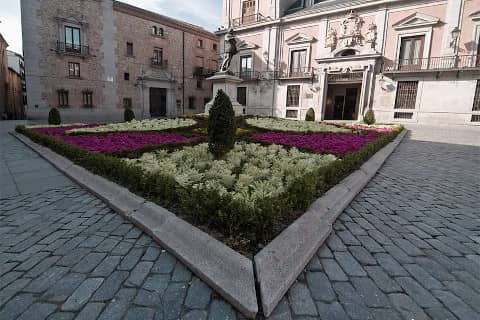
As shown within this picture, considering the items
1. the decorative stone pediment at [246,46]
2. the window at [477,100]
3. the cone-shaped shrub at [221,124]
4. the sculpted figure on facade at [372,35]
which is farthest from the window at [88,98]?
the window at [477,100]

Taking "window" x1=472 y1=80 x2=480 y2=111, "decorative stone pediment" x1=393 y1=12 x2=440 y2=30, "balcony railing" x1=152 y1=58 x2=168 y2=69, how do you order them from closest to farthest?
"window" x1=472 y1=80 x2=480 y2=111
"decorative stone pediment" x1=393 y1=12 x2=440 y2=30
"balcony railing" x1=152 y1=58 x2=168 y2=69

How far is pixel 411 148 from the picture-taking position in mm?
9445

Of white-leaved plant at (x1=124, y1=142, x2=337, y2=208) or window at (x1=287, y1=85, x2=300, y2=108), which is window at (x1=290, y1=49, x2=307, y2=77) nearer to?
window at (x1=287, y1=85, x2=300, y2=108)

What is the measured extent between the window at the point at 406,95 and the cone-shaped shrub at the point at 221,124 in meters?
20.6

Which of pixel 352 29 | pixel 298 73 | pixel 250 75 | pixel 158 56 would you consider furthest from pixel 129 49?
pixel 352 29

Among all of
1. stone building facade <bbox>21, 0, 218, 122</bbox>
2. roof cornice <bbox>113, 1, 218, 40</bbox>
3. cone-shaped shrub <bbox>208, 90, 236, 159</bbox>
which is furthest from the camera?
roof cornice <bbox>113, 1, 218, 40</bbox>

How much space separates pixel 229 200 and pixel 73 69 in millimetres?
26980

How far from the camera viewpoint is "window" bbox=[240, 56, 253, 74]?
1122 inches

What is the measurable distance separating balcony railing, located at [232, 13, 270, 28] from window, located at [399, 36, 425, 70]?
13.7 meters

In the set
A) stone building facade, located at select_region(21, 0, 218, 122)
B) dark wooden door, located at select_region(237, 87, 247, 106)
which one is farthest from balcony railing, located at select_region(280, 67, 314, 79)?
stone building facade, located at select_region(21, 0, 218, 122)

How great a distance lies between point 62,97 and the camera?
888 inches

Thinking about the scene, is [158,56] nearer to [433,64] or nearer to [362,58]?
[362,58]

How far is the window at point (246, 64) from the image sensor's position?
1122 inches

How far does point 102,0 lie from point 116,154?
25.4 meters
